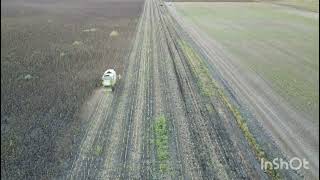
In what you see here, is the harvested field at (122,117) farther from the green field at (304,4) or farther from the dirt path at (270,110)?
the green field at (304,4)

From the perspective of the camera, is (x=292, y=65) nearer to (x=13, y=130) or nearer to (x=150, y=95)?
(x=150, y=95)

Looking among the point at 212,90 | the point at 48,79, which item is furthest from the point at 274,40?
the point at 48,79

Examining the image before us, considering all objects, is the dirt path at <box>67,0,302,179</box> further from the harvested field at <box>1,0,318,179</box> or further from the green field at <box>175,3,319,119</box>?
the green field at <box>175,3,319,119</box>

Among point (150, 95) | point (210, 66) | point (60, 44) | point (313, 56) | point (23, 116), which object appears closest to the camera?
point (23, 116)

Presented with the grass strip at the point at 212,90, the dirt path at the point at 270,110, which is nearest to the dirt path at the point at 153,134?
the grass strip at the point at 212,90

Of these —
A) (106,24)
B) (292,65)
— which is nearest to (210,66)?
(292,65)

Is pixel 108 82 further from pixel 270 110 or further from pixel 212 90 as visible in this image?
pixel 270 110
